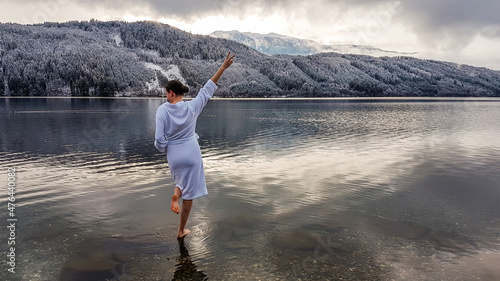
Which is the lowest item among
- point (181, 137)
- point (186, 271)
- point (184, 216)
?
point (186, 271)

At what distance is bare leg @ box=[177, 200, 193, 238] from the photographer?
7.90 meters

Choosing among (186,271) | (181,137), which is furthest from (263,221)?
(181,137)

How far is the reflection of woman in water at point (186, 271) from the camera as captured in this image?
21.1 ft

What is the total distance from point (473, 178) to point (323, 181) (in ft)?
23.1

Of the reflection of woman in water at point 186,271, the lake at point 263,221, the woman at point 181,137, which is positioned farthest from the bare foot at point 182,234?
the woman at point 181,137

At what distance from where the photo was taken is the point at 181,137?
7.37 meters

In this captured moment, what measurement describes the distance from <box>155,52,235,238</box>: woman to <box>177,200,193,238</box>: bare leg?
0.30 metres

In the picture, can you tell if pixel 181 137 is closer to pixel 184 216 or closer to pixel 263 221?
pixel 184 216

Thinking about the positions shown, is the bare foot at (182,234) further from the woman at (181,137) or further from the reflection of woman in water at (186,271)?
the woman at (181,137)

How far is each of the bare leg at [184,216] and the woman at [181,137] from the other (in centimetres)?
30

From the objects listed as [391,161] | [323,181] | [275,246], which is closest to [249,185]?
[323,181]

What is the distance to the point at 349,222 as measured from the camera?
9609 millimetres

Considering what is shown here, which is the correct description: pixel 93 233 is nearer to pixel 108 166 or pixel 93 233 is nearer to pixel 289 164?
pixel 108 166

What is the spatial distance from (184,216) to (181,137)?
6.43ft
